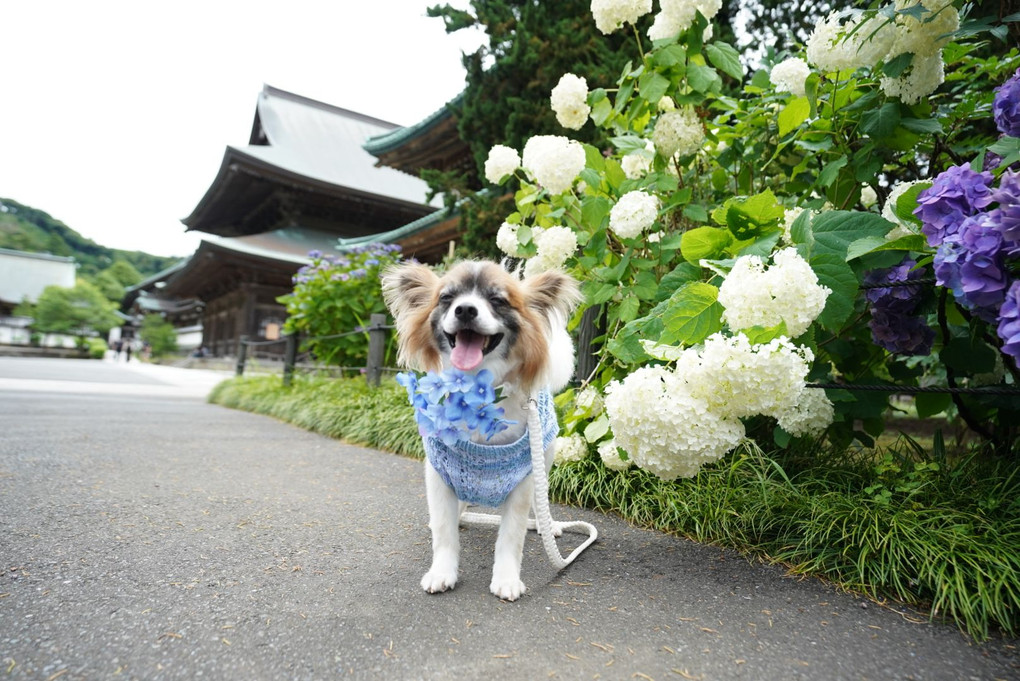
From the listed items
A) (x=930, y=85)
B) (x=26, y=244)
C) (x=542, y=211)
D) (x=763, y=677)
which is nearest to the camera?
(x=763, y=677)

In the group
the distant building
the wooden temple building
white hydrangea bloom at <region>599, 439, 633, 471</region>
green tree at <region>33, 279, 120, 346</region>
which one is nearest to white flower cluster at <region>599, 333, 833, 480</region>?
white hydrangea bloom at <region>599, 439, 633, 471</region>

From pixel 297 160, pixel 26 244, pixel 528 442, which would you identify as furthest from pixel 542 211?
pixel 26 244

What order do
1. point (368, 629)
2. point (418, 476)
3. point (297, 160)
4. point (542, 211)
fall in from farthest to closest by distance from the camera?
point (297, 160), point (418, 476), point (542, 211), point (368, 629)

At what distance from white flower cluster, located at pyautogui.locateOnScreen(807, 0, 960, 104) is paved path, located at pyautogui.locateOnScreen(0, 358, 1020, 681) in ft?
6.13

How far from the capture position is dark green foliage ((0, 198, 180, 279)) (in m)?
64.8

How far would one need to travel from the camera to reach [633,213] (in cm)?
262

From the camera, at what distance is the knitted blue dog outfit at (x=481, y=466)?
76.1 inches

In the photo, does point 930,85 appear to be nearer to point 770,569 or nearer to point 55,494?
point 770,569

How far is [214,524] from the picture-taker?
8.38ft

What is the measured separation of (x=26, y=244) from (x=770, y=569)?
84.1 m

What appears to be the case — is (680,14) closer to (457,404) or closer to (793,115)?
(793,115)

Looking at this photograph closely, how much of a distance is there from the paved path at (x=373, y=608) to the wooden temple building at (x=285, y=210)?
9168mm

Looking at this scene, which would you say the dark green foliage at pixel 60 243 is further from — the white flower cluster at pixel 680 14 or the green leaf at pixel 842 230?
the green leaf at pixel 842 230

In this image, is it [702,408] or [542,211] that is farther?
[542,211]
